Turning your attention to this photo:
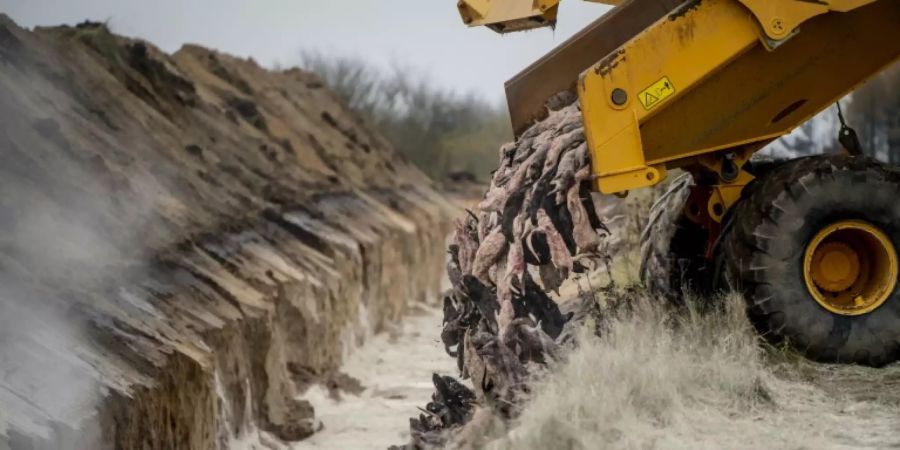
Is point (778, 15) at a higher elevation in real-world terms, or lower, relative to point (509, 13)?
lower

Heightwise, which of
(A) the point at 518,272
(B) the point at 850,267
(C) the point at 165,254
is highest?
(C) the point at 165,254

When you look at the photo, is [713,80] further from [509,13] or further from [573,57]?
[509,13]

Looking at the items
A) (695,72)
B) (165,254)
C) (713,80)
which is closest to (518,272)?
(695,72)

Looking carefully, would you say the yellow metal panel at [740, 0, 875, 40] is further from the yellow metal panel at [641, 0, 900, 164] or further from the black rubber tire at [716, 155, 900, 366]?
the black rubber tire at [716, 155, 900, 366]

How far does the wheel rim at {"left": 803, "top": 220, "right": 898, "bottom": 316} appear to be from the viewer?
8281 mm

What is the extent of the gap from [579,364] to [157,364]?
9.55ft

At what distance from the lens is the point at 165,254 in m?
11.8

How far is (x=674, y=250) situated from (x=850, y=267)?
151cm

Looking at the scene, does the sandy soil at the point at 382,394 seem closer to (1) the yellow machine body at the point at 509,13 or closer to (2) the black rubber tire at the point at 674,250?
(2) the black rubber tire at the point at 674,250

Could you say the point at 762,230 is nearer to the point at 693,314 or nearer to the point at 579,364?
the point at 693,314

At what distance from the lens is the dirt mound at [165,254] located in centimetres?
835

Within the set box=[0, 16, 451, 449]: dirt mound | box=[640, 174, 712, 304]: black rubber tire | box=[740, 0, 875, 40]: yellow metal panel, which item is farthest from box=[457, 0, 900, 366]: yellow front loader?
box=[0, 16, 451, 449]: dirt mound

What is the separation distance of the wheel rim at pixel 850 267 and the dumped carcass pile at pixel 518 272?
1.22 m

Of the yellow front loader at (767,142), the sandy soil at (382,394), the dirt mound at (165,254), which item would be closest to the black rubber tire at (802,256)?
the yellow front loader at (767,142)
